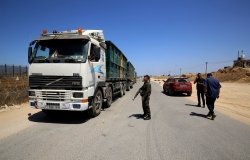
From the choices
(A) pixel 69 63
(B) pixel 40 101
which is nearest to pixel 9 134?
(B) pixel 40 101

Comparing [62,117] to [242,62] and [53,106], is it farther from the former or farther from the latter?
[242,62]

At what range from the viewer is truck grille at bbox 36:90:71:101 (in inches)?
316

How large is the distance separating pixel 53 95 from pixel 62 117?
1.77m

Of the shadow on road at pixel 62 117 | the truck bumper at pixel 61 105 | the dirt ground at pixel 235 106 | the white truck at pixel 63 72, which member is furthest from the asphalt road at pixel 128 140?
the dirt ground at pixel 235 106

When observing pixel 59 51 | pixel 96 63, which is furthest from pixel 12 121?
pixel 96 63

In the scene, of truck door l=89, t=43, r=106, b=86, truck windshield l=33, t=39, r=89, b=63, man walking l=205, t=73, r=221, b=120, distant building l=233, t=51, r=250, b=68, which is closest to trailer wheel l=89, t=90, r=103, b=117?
truck door l=89, t=43, r=106, b=86

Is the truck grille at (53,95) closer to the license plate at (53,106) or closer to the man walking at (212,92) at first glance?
the license plate at (53,106)

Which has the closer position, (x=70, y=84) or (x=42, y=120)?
(x=70, y=84)

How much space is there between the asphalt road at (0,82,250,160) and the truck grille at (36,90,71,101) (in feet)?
3.03

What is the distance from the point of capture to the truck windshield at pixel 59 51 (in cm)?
834

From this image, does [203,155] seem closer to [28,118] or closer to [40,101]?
[40,101]

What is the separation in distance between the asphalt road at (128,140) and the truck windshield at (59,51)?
93.6 inches

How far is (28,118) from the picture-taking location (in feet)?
30.7

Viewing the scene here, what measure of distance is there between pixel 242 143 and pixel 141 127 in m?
3.09
